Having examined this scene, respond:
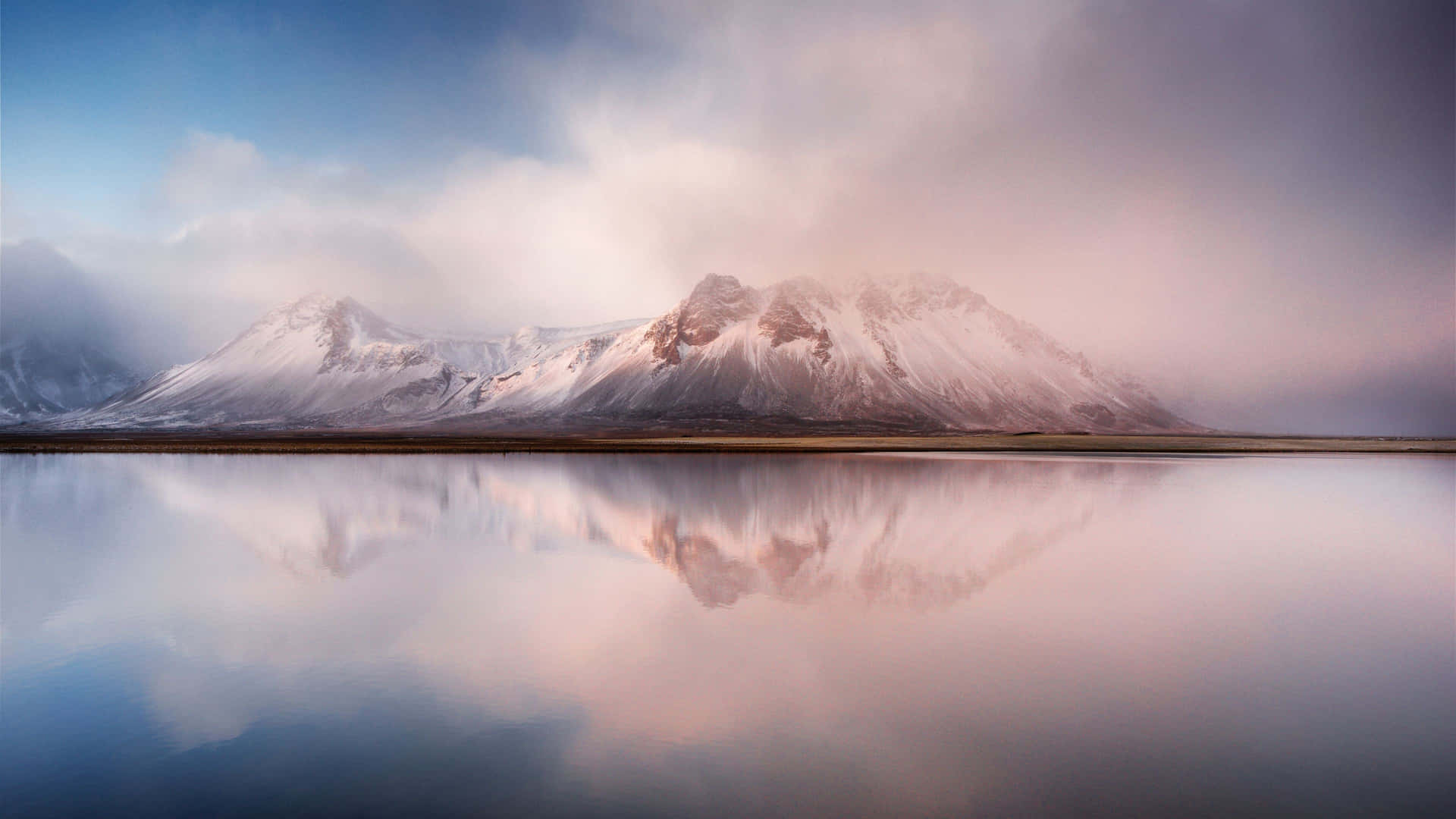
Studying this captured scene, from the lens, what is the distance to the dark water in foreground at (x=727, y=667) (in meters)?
8.76

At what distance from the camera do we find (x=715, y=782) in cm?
881

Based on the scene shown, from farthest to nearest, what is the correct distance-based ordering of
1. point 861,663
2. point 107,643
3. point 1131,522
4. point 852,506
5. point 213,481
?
point 213,481 → point 852,506 → point 1131,522 → point 107,643 → point 861,663

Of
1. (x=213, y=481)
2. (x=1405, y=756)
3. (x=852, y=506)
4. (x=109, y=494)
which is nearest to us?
(x=1405, y=756)

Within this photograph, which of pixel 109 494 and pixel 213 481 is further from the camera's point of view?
pixel 213 481

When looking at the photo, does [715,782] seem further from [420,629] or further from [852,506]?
[852,506]

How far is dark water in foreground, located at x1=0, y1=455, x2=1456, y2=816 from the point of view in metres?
8.76

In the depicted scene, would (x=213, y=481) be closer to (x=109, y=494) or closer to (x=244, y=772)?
(x=109, y=494)

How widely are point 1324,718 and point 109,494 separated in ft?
174

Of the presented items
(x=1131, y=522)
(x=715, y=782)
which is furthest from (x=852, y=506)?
(x=715, y=782)

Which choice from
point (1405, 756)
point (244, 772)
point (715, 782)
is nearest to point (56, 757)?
point (244, 772)

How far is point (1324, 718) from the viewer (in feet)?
35.4

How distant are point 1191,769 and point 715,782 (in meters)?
5.57

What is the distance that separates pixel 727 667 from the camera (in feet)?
43.1

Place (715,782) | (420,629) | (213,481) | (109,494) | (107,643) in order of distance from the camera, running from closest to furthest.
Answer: (715,782) → (107,643) → (420,629) → (109,494) → (213,481)
